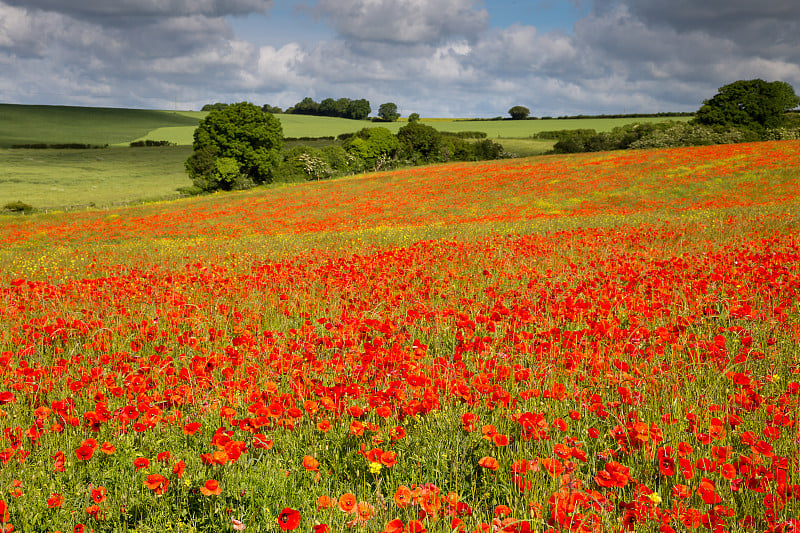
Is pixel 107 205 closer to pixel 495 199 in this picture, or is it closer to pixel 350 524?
pixel 495 199

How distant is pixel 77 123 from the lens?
10662 cm

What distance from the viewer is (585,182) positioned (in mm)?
34250

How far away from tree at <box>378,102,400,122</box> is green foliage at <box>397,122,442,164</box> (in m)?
70.6

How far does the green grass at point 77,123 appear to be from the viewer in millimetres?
92438

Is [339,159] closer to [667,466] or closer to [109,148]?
[109,148]

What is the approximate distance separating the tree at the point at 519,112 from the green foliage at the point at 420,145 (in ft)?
232

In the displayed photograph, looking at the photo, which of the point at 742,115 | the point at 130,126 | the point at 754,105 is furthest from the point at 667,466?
the point at 130,126

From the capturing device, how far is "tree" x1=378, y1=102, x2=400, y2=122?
15825 cm

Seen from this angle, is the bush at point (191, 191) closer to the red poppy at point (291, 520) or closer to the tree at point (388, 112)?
the red poppy at point (291, 520)

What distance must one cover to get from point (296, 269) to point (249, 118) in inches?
2333

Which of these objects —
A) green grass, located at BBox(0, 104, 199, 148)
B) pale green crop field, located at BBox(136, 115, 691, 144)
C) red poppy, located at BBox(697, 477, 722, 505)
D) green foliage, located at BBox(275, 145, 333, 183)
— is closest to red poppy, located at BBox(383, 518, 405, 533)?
red poppy, located at BBox(697, 477, 722, 505)

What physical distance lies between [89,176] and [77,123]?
185ft

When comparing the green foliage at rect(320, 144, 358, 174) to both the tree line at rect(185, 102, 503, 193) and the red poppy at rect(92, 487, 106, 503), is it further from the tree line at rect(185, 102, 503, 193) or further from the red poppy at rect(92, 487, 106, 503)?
the red poppy at rect(92, 487, 106, 503)

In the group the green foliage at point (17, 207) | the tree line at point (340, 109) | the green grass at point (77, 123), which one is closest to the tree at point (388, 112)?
the tree line at point (340, 109)
